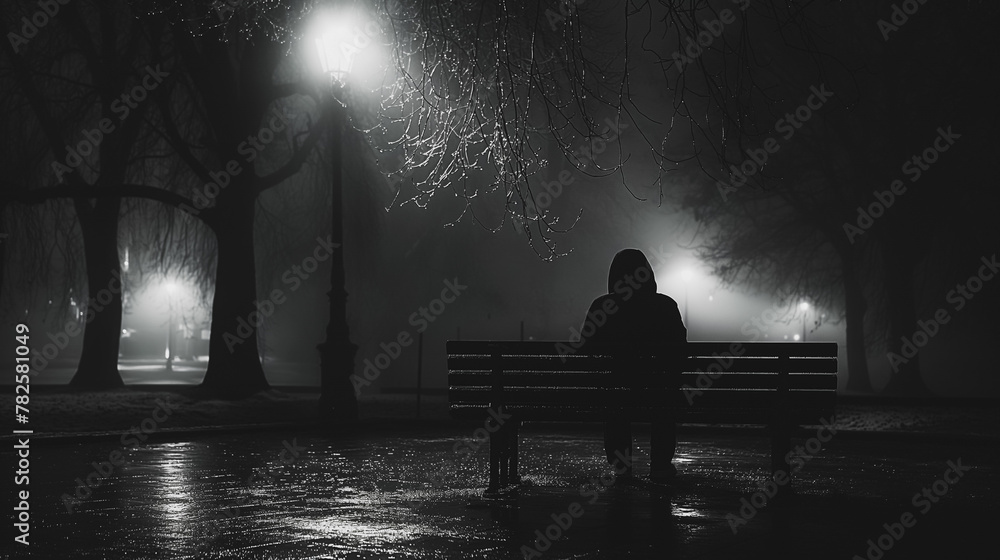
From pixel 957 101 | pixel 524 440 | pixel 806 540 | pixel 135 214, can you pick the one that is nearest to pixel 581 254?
pixel 135 214

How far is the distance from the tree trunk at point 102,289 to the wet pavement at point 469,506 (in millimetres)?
14090

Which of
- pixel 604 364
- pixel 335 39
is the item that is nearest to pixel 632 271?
pixel 604 364

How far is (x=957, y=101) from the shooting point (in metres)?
20.6

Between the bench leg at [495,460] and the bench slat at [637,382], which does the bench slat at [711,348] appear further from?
the bench leg at [495,460]

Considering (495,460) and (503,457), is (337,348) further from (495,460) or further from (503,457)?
(495,460)

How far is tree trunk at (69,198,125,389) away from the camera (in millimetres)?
25438

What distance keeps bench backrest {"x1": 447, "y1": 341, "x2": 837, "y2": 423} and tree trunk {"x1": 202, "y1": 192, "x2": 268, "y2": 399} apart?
14.5 m

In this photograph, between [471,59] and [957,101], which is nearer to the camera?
[471,59]

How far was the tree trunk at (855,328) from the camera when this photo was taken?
32.5 meters

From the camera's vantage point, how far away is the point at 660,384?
25.6 feet

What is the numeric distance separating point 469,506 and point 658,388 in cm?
159

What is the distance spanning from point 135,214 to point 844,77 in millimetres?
18565

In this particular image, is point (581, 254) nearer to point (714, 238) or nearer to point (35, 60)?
point (714, 238)

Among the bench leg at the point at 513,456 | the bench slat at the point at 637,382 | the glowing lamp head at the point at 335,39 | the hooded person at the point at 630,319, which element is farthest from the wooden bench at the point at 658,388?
the glowing lamp head at the point at 335,39
